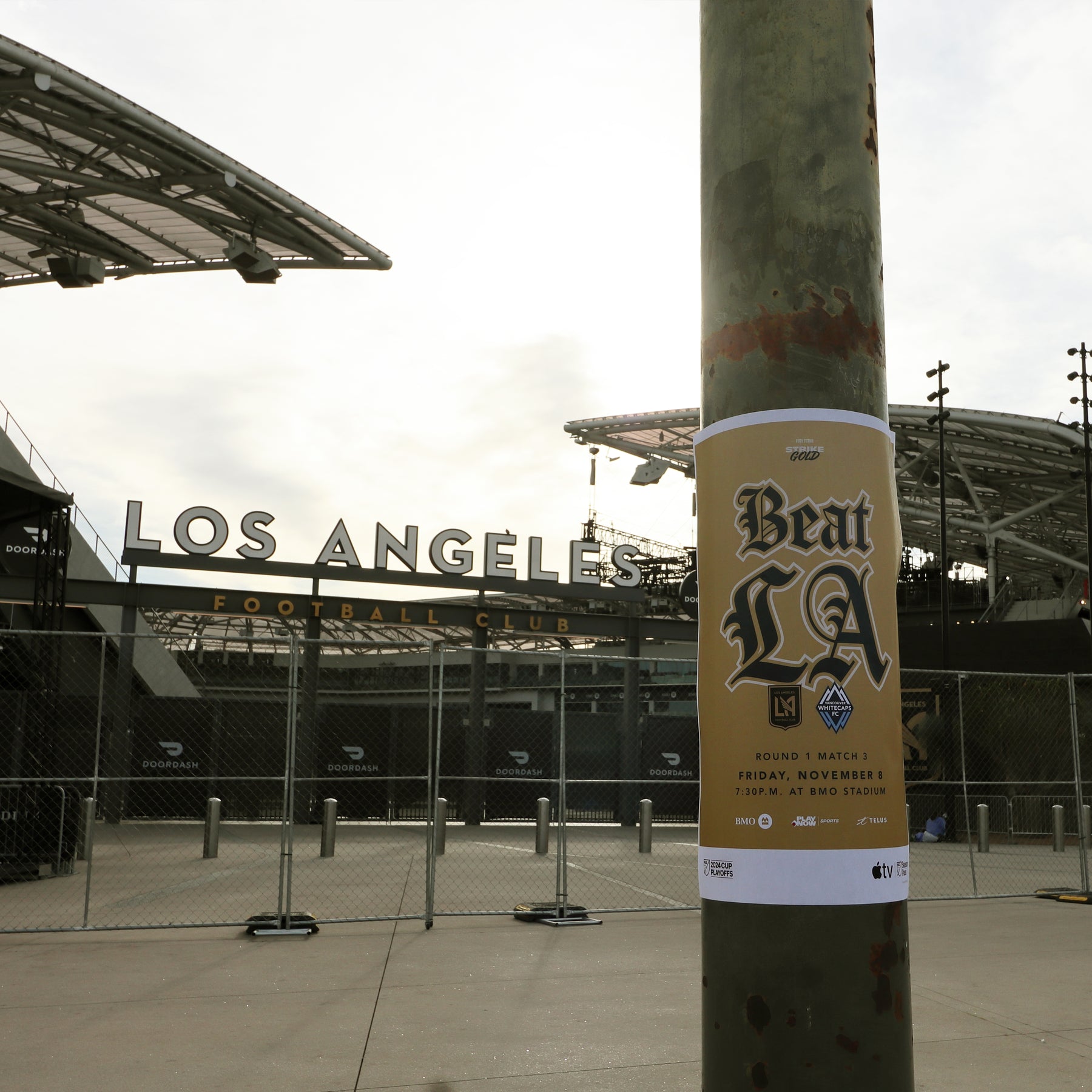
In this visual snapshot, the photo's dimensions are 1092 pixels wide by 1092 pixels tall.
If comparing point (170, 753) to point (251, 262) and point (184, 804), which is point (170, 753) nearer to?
point (184, 804)

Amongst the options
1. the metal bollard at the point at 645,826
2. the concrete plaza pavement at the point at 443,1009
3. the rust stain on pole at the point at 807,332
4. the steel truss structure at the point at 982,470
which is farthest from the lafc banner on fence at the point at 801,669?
the steel truss structure at the point at 982,470

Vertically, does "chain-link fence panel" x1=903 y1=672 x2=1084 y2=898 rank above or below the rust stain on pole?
below

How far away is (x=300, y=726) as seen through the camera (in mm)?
24922

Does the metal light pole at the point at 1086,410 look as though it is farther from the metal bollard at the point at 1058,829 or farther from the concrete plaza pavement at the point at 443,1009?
the concrete plaza pavement at the point at 443,1009

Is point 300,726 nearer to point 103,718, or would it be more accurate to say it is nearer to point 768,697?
point 103,718

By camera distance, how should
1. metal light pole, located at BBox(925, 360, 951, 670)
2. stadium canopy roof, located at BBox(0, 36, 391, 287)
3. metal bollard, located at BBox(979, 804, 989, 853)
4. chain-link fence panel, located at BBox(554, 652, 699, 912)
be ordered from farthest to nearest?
1. metal light pole, located at BBox(925, 360, 951, 670)
2. metal bollard, located at BBox(979, 804, 989, 853)
3. chain-link fence panel, located at BBox(554, 652, 699, 912)
4. stadium canopy roof, located at BBox(0, 36, 391, 287)

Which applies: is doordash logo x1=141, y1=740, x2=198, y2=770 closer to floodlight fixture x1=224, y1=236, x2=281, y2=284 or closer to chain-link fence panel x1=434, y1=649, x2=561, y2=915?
chain-link fence panel x1=434, y1=649, x2=561, y2=915

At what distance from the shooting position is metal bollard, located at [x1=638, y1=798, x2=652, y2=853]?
17.9 meters

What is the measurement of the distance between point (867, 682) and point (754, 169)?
1.42 meters

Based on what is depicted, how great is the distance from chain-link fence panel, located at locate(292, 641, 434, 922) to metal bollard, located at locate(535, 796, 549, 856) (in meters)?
1.93

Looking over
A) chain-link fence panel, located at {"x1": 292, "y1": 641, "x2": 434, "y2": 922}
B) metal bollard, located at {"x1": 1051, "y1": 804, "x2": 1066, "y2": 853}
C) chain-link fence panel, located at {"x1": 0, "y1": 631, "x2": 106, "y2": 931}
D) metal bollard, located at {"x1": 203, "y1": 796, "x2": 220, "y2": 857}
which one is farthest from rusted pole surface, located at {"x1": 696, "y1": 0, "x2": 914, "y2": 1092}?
metal bollard, located at {"x1": 1051, "y1": 804, "x2": 1066, "y2": 853}

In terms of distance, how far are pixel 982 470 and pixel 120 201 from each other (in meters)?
36.1

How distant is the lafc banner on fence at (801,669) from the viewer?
283 cm

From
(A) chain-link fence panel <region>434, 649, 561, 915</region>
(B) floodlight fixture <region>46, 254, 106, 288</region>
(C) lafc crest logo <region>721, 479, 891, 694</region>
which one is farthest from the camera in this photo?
(B) floodlight fixture <region>46, 254, 106, 288</region>
